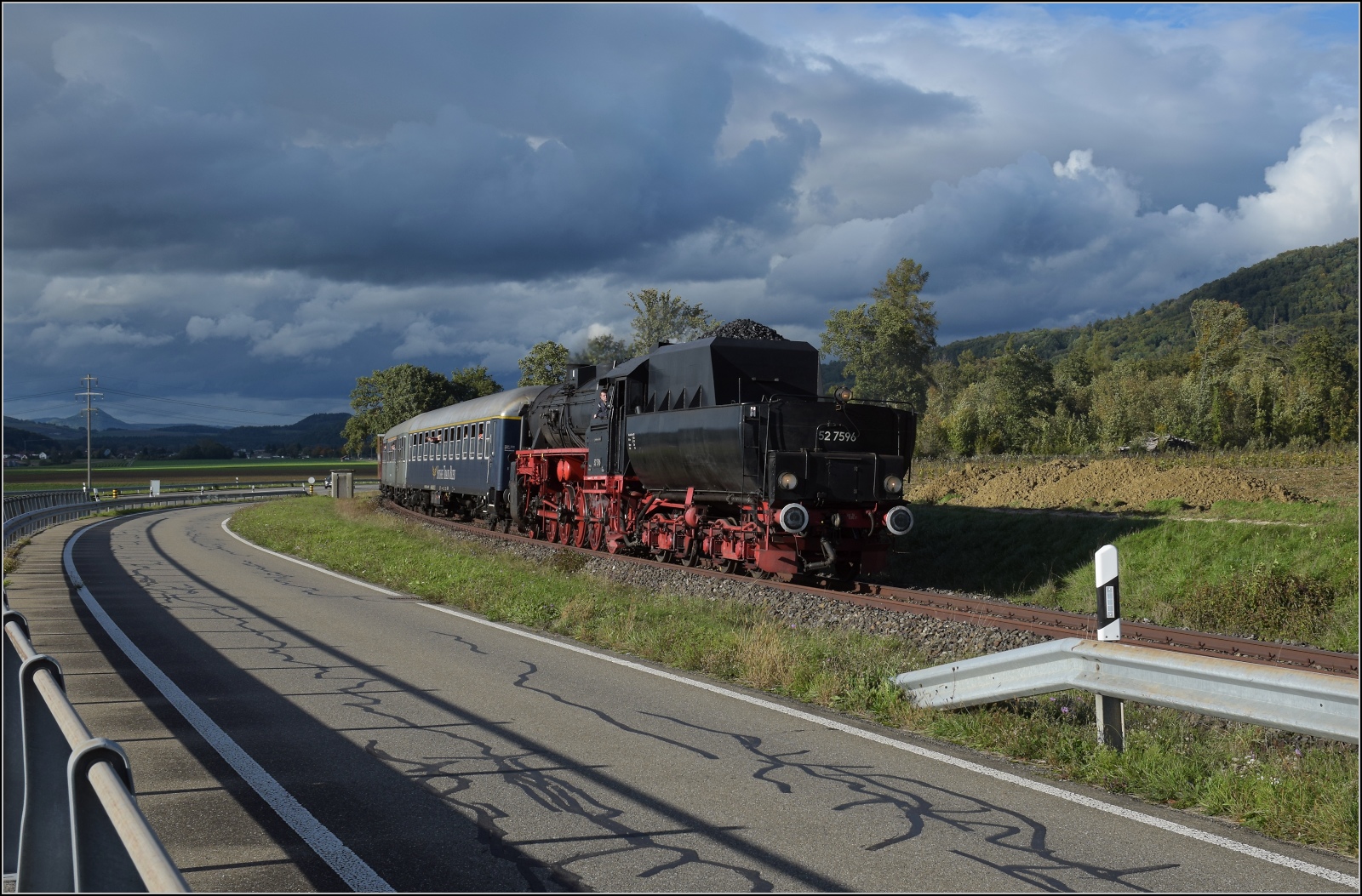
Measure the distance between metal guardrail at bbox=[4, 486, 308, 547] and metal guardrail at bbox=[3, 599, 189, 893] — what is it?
19.1 m

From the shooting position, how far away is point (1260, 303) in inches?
5123

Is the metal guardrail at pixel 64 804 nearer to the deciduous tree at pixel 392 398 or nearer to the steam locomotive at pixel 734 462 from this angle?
the steam locomotive at pixel 734 462

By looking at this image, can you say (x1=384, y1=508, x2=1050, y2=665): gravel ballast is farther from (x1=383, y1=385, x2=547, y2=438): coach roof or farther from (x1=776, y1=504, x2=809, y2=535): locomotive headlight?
(x1=383, y1=385, x2=547, y2=438): coach roof

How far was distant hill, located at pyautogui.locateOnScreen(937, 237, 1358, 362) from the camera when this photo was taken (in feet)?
376

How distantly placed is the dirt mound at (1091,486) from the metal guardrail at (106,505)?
75.2 feet

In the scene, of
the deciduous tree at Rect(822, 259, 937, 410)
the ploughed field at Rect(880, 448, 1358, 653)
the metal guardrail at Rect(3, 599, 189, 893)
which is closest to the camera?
the metal guardrail at Rect(3, 599, 189, 893)

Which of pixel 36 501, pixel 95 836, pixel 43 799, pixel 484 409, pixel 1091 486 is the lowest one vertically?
pixel 36 501

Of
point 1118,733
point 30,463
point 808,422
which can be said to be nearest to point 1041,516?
point 808,422

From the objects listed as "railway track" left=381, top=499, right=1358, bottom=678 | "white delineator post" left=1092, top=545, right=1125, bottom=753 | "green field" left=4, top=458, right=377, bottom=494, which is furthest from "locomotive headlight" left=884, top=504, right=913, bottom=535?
"green field" left=4, top=458, right=377, bottom=494

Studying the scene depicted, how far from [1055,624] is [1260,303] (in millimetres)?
138884

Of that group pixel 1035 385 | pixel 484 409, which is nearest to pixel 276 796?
pixel 484 409

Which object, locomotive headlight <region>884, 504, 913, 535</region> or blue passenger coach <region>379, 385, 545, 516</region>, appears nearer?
locomotive headlight <region>884, 504, 913, 535</region>

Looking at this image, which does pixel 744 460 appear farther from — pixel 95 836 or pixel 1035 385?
pixel 1035 385

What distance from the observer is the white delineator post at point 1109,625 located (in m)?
6.41
